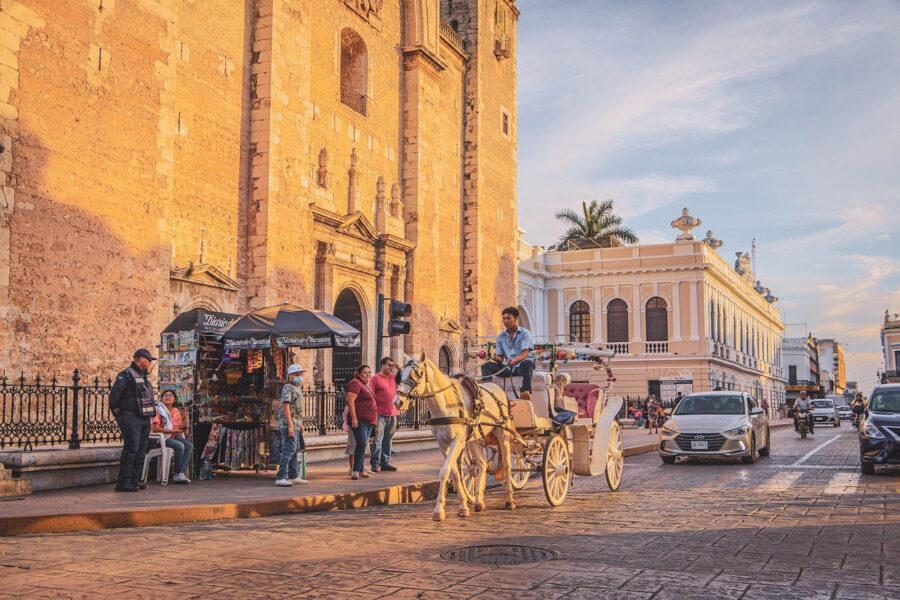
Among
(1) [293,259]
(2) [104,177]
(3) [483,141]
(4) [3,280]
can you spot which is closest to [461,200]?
(3) [483,141]

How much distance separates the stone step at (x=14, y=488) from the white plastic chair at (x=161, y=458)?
1.93 meters

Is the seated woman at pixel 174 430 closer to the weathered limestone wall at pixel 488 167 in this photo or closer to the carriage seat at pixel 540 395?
the carriage seat at pixel 540 395

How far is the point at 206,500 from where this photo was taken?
9750mm

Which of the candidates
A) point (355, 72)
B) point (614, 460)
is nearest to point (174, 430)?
point (614, 460)

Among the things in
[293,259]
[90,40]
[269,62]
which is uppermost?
[269,62]

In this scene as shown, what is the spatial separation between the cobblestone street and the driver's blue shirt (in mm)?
1828

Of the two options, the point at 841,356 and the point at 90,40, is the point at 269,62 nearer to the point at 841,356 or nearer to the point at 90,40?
the point at 90,40

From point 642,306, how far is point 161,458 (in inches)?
1624

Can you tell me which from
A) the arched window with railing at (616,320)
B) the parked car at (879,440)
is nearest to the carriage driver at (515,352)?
the parked car at (879,440)

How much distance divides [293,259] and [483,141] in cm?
1343

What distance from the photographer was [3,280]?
528 inches

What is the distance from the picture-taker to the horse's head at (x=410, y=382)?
874 centimetres

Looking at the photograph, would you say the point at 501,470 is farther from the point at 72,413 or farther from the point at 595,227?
the point at 595,227

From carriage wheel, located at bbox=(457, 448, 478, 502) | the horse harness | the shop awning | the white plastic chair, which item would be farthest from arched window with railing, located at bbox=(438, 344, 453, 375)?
the horse harness
